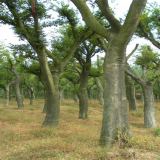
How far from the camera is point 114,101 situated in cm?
500

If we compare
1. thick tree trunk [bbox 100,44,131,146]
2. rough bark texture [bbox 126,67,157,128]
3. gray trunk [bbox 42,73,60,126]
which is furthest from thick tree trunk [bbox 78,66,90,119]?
thick tree trunk [bbox 100,44,131,146]

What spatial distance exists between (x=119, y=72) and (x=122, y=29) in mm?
1406

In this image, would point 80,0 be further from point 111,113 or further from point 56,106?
point 56,106

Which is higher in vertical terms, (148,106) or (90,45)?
(90,45)

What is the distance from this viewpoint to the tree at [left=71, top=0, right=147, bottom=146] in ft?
16.0

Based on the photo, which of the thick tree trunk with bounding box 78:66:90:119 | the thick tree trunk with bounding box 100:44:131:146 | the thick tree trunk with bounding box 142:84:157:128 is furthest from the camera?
the thick tree trunk with bounding box 78:66:90:119

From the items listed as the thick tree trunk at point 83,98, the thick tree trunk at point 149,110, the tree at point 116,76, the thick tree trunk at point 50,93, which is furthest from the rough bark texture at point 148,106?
the tree at point 116,76

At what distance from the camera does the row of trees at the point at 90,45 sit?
498 cm

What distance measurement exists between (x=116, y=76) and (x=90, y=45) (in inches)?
335

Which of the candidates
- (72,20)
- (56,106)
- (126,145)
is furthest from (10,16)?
(126,145)

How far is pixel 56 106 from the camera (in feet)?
28.8

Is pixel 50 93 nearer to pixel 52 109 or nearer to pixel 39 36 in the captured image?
pixel 52 109

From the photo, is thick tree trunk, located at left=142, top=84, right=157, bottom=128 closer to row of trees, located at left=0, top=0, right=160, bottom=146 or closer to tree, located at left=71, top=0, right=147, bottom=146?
row of trees, located at left=0, top=0, right=160, bottom=146

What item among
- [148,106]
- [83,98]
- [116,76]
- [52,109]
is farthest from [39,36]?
[148,106]
